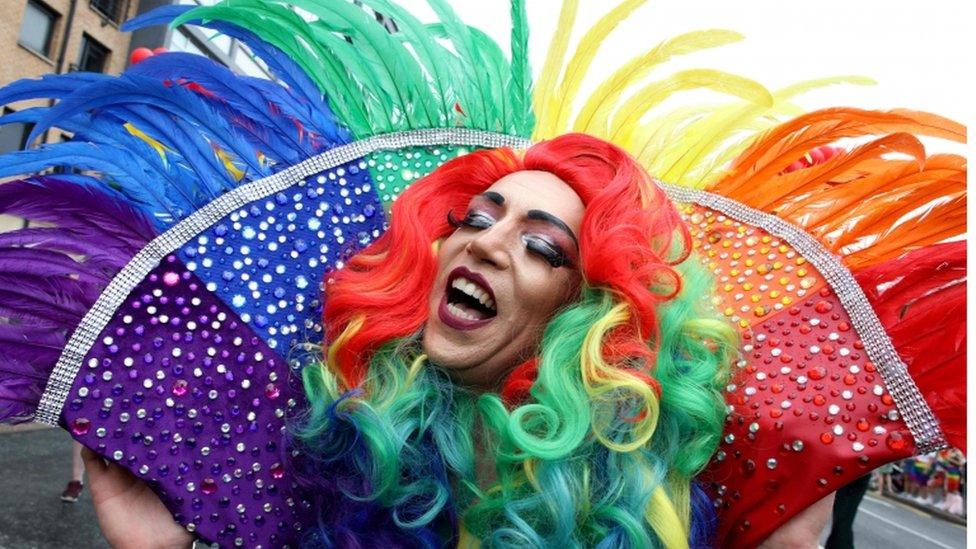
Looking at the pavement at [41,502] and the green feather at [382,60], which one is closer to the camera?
the green feather at [382,60]

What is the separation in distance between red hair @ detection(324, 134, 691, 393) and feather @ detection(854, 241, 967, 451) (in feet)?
1.39

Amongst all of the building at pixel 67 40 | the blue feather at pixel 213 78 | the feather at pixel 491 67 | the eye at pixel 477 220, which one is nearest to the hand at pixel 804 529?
the eye at pixel 477 220

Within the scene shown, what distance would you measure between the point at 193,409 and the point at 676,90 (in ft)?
4.36

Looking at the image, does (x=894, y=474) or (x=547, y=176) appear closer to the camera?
(x=547, y=176)

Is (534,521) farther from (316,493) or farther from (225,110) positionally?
(225,110)

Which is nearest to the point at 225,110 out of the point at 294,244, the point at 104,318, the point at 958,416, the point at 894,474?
the point at 294,244

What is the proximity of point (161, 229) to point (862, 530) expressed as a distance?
11.9m

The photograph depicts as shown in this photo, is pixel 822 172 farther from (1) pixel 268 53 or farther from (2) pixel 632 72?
(1) pixel 268 53

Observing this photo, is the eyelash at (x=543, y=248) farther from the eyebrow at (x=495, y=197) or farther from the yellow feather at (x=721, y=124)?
the yellow feather at (x=721, y=124)

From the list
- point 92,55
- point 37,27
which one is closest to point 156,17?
point 37,27

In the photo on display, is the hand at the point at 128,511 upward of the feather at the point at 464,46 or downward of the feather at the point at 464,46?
downward

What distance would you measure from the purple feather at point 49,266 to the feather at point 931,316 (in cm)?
158

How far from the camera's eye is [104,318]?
4.62 feet

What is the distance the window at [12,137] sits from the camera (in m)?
10.2
